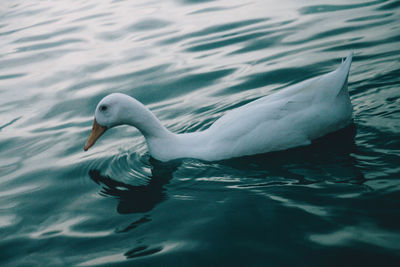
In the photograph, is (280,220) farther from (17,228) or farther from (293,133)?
(17,228)

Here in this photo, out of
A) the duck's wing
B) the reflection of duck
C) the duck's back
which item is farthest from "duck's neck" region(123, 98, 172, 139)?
the duck's wing

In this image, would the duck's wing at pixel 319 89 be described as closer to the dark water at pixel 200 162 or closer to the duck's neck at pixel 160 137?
the dark water at pixel 200 162

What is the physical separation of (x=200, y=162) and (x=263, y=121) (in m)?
0.72

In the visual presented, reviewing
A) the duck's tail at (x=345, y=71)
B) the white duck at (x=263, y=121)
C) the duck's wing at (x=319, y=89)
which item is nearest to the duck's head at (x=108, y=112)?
the white duck at (x=263, y=121)

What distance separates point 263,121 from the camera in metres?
4.25

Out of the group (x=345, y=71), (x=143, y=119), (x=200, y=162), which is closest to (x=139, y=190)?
(x=200, y=162)

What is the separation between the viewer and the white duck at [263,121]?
168 inches

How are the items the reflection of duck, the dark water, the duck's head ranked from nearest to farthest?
the dark water → the reflection of duck → the duck's head

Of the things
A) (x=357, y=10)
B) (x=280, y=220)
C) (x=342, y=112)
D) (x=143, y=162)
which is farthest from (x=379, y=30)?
(x=280, y=220)

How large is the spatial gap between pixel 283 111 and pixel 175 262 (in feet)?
6.35

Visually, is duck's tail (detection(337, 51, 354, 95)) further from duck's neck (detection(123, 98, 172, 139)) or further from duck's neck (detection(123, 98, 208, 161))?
duck's neck (detection(123, 98, 172, 139))

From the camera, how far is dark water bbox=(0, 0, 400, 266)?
306 cm

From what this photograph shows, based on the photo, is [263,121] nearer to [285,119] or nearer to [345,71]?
[285,119]

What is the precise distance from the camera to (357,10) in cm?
849
